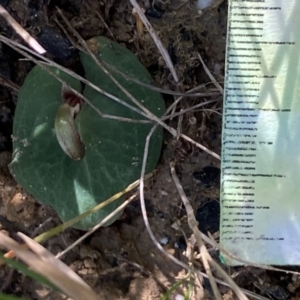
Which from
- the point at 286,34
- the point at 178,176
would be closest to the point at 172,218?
the point at 178,176

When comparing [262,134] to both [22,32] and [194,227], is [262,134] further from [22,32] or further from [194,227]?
[22,32]

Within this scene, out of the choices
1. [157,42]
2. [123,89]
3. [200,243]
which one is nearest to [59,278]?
[200,243]

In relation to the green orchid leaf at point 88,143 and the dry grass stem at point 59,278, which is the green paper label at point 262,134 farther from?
the dry grass stem at point 59,278

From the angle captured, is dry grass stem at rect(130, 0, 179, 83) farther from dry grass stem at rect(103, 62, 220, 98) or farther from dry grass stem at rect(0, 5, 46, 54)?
dry grass stem at rect(0, 5, 46, 54)

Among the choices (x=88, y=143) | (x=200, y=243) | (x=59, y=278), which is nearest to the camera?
(x=59, y=278)

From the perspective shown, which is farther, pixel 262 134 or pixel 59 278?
A: pixel 262 134

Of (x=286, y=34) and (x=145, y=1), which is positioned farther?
(x=145, y=1)

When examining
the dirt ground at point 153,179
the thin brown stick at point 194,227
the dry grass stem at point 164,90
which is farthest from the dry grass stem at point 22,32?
the thin brown stick at point 194,227

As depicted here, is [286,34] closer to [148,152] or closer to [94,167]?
[148,152]
